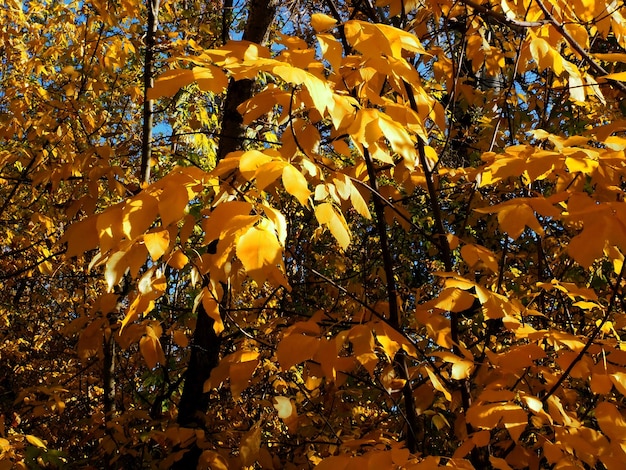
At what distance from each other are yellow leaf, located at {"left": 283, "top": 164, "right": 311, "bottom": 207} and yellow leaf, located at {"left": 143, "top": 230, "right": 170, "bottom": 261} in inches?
11.5

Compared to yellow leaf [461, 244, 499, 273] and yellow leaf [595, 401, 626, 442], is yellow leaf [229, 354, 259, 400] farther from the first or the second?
yellow leaf [595, 401, 626, 442]

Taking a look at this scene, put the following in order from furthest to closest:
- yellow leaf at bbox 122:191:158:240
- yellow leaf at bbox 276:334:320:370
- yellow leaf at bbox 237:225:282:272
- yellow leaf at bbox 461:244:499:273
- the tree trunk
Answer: the tree trunk, yellow leaf at bbox 461:244:499:273, yellow leaf at bbox 276:334:320:370, yellow leaf at bbox 122:191:158:240, yellow leaf at bbox 237:225:282:272

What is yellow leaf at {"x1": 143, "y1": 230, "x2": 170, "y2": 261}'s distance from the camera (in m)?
0.99

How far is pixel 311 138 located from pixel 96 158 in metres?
1.60

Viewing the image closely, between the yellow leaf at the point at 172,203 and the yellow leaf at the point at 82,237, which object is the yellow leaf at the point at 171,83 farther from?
the yellow leaf at the point at 82,237

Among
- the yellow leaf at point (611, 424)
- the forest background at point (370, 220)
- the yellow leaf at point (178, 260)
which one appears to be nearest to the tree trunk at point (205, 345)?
the forest background at point (370, 220)

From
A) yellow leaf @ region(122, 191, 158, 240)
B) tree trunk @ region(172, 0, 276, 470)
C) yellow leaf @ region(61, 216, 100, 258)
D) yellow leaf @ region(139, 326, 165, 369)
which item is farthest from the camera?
tree trunk @ region(172, 0, 276, 470)

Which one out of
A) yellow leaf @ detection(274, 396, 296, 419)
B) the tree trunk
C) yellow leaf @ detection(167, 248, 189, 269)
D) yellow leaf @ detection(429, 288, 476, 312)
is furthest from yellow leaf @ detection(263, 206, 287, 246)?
the tree trunk

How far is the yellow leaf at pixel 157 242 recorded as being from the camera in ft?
3.24

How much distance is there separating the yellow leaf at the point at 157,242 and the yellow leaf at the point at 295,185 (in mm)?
293

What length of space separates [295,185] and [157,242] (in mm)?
324

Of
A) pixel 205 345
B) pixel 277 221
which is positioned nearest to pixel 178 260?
pixel 277 221

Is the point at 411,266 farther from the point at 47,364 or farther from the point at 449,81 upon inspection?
the point at 47,364

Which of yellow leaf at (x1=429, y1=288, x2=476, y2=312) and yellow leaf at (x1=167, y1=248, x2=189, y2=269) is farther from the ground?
yellow leaf at (x1=167, y1=248, x2=189, y2=269)
